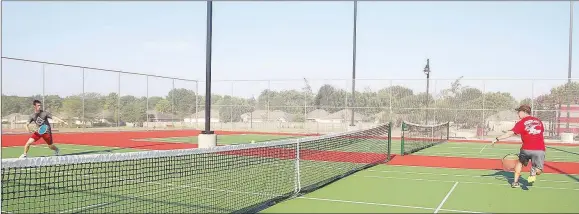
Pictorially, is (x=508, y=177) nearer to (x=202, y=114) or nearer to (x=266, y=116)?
(x=266, y=116)

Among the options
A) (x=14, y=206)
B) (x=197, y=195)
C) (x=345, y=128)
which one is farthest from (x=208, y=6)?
(x=345, y=128)

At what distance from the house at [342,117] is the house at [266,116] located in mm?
2828

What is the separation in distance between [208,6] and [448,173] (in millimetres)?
8095

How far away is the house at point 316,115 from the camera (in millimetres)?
35156

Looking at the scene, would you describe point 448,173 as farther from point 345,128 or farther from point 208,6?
point 345,128

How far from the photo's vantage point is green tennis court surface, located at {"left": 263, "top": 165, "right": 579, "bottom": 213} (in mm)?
7723

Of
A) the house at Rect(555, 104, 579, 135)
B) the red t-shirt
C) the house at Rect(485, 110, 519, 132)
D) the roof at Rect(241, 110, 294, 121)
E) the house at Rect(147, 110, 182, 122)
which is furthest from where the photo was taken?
the house at Rect(147, 110, 182, 122)

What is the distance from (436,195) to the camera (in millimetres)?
9047

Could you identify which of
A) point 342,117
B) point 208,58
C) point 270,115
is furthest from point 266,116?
point 208,58

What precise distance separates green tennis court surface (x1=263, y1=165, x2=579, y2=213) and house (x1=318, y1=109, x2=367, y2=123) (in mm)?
21316

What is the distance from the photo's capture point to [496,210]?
25.0ft

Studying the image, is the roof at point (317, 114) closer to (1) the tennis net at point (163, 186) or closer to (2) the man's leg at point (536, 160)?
(1) the tennis net at point (163, 186)

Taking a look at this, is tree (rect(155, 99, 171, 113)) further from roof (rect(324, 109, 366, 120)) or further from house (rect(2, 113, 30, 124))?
roof (rect(324, 109, 366, 120))

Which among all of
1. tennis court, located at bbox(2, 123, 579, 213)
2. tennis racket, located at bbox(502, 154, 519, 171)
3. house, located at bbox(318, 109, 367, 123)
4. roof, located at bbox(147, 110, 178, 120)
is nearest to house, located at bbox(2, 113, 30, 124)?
roof, located at bbox(147, 110, 178, 120)
